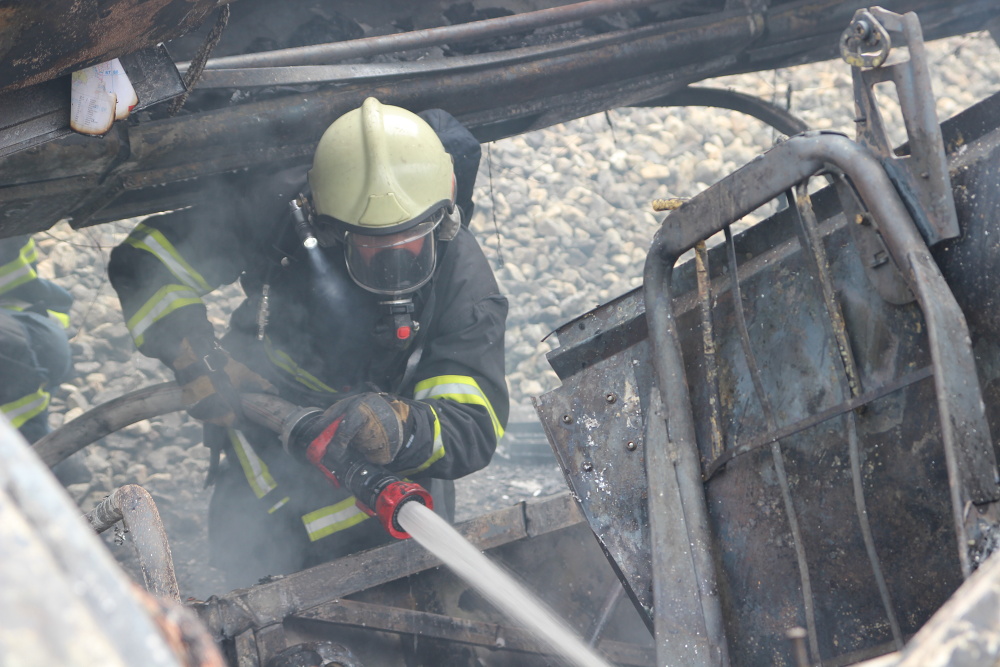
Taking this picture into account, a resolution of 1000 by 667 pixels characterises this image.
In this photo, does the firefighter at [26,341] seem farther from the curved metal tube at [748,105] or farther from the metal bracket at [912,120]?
the metal bracket at [912,120]

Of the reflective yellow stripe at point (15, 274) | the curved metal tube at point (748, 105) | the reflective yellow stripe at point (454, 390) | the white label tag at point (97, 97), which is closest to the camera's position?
the white label tag at point (97, 97)

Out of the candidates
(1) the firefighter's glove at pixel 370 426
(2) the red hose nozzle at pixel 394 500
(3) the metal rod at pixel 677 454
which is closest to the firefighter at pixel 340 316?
(1) the firefighter's glove at pixel 370 426

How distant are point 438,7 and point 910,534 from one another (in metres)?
2.46

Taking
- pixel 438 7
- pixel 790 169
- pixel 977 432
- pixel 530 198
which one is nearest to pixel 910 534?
pixel 977 432

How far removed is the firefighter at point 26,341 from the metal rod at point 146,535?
203cm

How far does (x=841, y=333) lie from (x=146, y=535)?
1498 mm

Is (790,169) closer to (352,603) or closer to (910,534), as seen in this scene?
(910,534)

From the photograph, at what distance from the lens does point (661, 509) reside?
1782 millimetres

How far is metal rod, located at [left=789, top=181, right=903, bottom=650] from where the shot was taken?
5.02 feet

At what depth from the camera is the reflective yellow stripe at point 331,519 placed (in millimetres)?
3104

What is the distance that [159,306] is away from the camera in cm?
298

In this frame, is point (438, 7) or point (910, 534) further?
point (438, 7)

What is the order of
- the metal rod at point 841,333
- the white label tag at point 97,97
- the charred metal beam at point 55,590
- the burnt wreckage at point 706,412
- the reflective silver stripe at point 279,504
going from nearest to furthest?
1. the charred metal beam at point 55,590
2. the burnt wreckage at point 706,412
3. the metal rod at point 841,333
4. the white label tag at point 97,97
5. the reflective silver stripe at point 279,504

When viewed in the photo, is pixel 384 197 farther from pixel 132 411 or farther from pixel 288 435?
pixel 132 411
